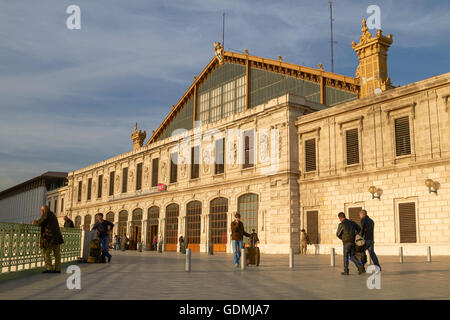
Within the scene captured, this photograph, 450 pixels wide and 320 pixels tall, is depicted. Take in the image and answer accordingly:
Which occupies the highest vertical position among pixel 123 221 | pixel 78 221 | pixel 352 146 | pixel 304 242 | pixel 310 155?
pixel 352 146

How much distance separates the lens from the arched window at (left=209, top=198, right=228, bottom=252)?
33625mm

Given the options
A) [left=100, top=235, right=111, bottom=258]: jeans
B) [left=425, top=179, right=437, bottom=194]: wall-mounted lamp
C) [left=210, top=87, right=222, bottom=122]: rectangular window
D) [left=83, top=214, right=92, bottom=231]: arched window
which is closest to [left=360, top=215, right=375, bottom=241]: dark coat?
[left=100, top=235, right=111, bottom=258]: jeans

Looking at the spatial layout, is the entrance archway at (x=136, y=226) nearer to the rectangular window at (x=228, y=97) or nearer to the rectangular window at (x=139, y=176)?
the rectangular window at (x=139, y=176)

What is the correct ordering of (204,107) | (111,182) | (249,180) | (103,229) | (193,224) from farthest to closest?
(111,182)
(204,107)
(193,224)
(249,180)
(103,229)

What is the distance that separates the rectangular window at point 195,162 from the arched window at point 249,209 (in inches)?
253

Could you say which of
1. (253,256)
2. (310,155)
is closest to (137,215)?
(310,155)

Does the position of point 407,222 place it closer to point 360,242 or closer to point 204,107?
point 360,242

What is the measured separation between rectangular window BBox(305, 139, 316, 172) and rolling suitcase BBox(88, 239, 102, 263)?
15.3m

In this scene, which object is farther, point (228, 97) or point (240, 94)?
point (228, 97)

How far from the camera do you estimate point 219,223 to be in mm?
34188

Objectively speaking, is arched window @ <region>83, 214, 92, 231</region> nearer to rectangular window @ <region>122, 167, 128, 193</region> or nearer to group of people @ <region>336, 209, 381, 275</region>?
rectangular window @ <region>122, 167, 128, 193</region>

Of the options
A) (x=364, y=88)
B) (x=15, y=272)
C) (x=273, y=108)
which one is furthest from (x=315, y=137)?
(x=15, y=272)

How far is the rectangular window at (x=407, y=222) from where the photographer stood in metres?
22.9

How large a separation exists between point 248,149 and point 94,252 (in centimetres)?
1664
